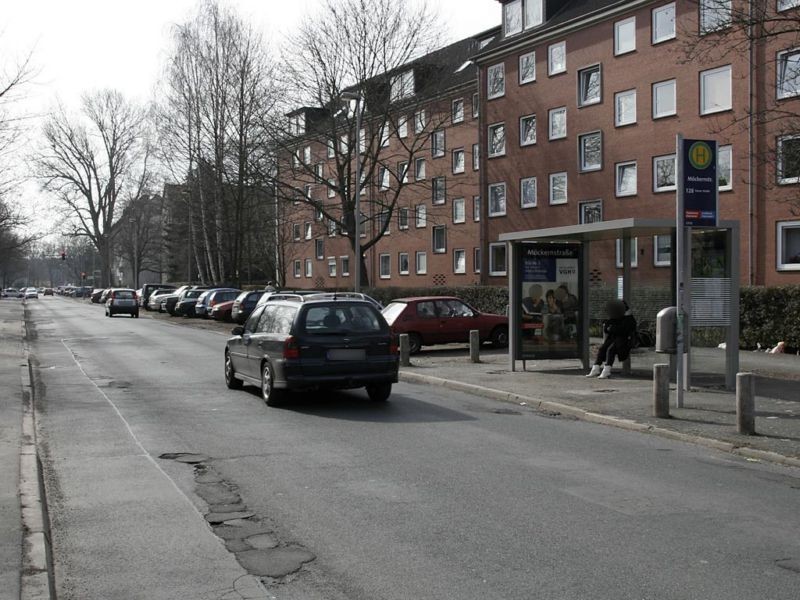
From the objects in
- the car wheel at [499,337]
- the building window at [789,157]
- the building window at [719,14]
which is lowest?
the car wheel at [499,337]

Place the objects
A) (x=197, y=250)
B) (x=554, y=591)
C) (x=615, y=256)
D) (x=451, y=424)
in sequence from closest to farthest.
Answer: (x=554, y=591) → (x=451, y=424) → (x=615, y=256) → (x=197, y=250)

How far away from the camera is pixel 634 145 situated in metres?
36.5

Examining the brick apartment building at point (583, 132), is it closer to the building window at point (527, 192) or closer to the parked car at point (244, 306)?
the building window at point (527, 192)

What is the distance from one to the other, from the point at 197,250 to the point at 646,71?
1394 inches

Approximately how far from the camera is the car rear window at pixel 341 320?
12.5 meters

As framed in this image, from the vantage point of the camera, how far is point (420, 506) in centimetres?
661

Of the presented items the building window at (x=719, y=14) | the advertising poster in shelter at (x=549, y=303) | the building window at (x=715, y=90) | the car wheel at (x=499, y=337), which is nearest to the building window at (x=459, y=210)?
the building window at (x=715, y=90)

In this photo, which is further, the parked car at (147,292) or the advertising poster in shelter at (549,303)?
the parked car at (147,292)

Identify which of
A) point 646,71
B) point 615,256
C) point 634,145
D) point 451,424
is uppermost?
point 646,71

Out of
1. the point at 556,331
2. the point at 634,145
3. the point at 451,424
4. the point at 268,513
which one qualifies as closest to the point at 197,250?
the point at 634,145

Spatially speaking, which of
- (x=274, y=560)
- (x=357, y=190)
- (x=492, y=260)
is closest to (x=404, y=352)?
(x=274, y=560)

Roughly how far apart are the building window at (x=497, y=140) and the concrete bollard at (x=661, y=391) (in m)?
34.4

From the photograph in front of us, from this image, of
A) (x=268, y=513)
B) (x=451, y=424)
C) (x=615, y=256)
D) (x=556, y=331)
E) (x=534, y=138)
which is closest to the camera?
(x=268, y=513)

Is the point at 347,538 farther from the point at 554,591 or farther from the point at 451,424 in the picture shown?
the point at 451,424
